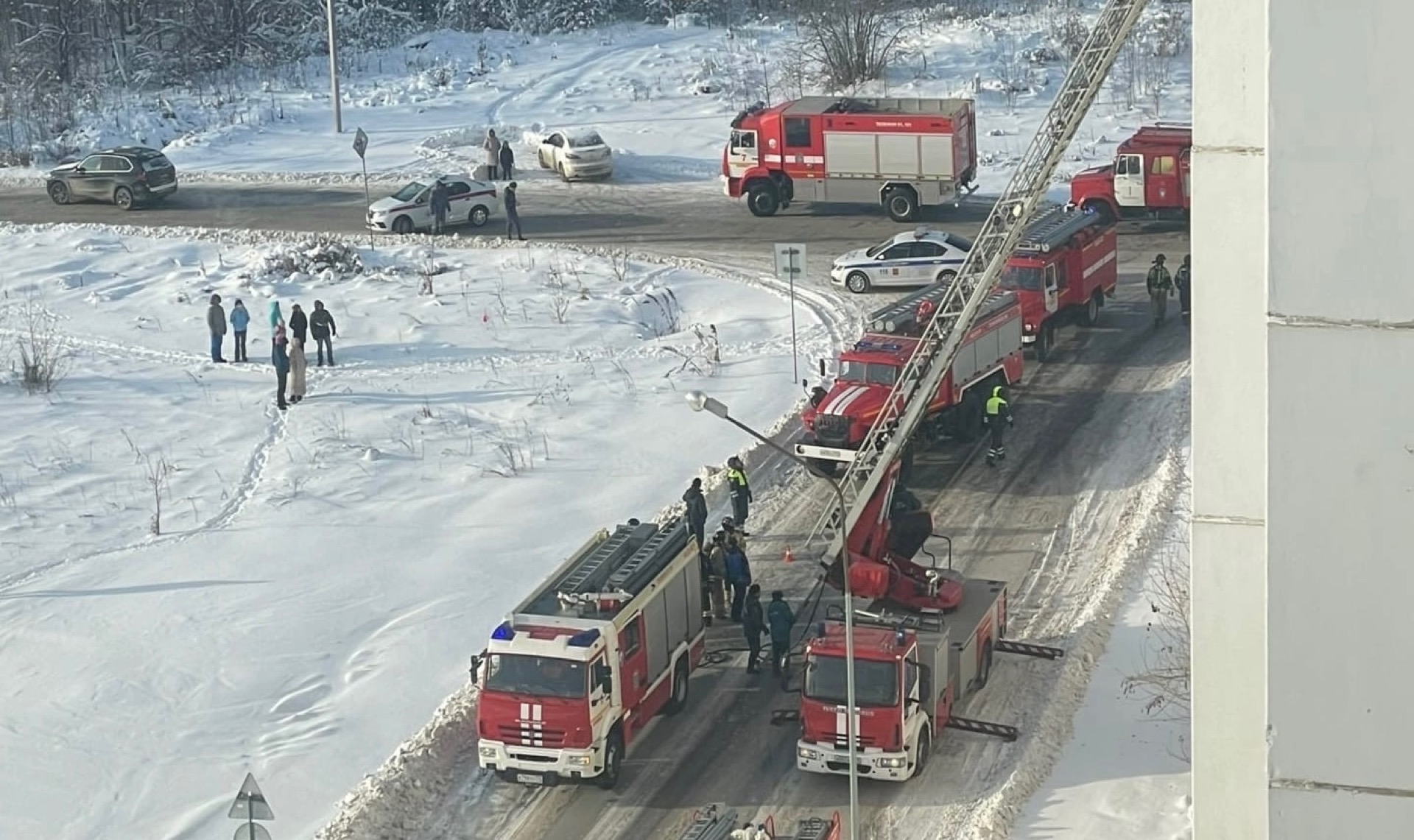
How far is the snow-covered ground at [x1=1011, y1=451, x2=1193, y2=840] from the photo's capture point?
18375 mm

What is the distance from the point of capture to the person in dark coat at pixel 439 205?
42.9 metres

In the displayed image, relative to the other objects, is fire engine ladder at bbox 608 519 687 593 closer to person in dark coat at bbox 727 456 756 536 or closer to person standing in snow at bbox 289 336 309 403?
person in dark coat at bbox 727 456 756 536

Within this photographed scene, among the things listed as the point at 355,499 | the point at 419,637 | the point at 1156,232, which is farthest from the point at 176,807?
the point at 1156,232

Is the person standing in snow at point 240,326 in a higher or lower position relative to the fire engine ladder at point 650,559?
higher

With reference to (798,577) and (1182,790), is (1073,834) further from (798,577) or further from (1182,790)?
(798,577)

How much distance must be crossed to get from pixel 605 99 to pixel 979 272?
3304 centimetres

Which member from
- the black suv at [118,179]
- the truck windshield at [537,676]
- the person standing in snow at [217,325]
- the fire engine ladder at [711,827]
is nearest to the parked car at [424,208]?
the black suv at [118,179]

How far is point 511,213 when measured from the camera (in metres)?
41.9

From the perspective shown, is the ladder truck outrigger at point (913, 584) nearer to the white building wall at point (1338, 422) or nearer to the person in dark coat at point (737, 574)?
the person in dark coat at point (737, 574)

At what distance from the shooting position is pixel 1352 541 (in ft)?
21.0

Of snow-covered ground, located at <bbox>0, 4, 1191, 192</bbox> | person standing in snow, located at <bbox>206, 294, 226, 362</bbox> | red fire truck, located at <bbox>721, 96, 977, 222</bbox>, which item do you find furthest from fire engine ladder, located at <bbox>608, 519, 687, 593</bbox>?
snow-covered ground, located at <bbox>0, 4, 1191, 192</bbox>

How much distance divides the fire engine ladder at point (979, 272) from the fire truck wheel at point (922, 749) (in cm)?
355

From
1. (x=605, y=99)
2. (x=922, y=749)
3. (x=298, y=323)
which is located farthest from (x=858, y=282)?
(x=605, y=99)

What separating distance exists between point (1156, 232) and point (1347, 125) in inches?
1418
